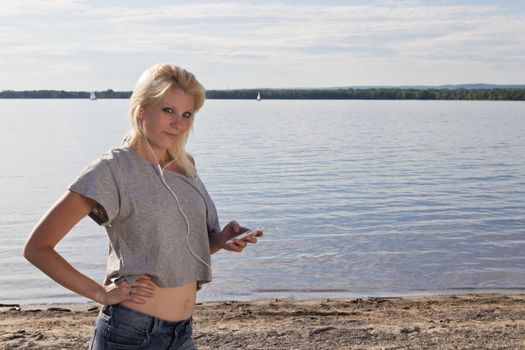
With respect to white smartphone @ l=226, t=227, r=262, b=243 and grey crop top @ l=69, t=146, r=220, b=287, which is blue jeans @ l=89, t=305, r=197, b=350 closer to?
grey crop top @ l=69, t=146, r=220, b=287

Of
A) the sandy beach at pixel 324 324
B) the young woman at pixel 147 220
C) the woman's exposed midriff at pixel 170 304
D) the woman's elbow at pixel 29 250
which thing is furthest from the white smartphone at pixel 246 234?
the sandy beach at pixel 324 324

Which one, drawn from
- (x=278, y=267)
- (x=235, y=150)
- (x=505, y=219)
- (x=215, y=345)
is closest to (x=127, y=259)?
(x=215, y=345)

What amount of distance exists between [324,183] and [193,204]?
68.5 feet

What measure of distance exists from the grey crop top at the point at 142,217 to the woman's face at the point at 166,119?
0.33 feet

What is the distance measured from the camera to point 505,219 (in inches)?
680

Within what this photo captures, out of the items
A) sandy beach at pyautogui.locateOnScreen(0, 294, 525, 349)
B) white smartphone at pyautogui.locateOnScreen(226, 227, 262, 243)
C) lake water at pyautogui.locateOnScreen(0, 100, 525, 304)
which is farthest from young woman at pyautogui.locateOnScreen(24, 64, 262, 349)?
lake water at pyautogui.locateOnScreen(0, 100, 525, 304)

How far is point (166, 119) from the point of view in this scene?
9.71 feet

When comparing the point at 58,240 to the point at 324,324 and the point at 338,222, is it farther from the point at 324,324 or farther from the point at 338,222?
the point at 338,222

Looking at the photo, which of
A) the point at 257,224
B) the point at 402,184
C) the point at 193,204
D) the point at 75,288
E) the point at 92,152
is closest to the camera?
the point at 75,288

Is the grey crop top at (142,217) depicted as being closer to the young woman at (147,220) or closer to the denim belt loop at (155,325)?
the young woman at (147,220)

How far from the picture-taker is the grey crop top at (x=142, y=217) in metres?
2.82

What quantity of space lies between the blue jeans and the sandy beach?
12.7 feet

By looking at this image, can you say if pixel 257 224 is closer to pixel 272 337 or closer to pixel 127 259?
pixel 272 337

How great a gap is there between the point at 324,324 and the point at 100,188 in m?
5.20
